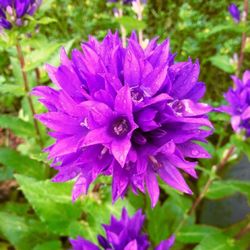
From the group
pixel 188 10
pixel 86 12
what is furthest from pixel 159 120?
pixel 86 12

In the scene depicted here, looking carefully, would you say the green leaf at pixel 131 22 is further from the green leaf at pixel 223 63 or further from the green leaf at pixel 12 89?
the green leaf at pixel 12 89

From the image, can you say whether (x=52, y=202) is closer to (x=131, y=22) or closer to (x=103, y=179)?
(x=103, y=179)

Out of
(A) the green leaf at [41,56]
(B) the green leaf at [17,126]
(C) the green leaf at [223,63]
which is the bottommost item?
(B) the green leaf at [17,126]

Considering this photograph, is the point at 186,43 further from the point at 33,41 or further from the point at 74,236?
the point at 74,236

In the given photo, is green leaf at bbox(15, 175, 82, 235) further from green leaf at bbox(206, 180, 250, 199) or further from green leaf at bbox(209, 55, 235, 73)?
green leaf at bbox(209, 55, 235, 73)

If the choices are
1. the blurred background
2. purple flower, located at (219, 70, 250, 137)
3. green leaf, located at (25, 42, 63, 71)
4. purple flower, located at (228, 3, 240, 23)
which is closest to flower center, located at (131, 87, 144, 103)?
the blurred background

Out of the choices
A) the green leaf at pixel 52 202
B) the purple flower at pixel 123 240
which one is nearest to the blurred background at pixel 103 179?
the green leaf at pixel 52 202

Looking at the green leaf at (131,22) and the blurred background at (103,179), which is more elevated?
Answer: the green leaf at (131,22)
